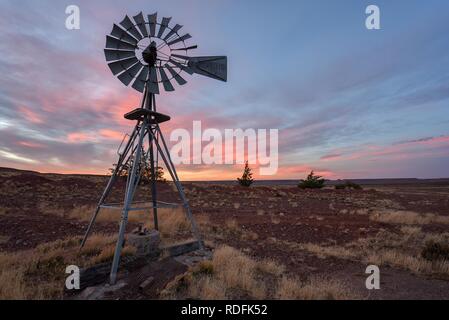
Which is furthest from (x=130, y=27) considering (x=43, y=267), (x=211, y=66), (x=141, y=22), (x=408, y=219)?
(x=408, y=219)

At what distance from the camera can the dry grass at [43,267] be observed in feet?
18.5

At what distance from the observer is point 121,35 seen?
25.6ft

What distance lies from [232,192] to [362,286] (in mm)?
28304

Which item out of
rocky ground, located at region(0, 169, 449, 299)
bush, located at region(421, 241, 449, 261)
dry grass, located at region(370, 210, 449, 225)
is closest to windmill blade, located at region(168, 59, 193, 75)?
rocky ground, located at region(0, 169, 449, 299)

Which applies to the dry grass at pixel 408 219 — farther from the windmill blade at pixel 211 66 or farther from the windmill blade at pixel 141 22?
the windmill blade at pixel 141 22

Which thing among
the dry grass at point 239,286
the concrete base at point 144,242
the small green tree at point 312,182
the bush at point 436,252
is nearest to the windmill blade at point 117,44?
the concrete base at point 144,242

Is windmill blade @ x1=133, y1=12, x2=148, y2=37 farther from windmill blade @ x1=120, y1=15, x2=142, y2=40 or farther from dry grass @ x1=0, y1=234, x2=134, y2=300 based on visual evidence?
dry grass @ x1=0, y1=234, x2=134, y2=300

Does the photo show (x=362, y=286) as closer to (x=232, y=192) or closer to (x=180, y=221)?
(x=180, y=221)

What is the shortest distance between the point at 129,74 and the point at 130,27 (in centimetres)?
131

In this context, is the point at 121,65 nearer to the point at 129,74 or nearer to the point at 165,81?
the point at 129,74

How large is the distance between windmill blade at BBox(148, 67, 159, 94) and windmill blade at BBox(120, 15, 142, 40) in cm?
96

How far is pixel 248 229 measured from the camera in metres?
14.1

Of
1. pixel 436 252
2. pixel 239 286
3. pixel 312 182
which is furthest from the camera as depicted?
pixel 312 182

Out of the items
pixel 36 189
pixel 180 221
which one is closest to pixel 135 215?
pixel 180 221
